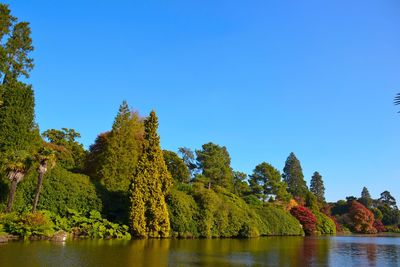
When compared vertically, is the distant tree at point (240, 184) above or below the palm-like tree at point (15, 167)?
above

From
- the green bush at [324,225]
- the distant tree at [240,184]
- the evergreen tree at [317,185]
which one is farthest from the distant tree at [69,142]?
the evergreen tree at [317,185]

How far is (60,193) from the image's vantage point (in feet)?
81.2

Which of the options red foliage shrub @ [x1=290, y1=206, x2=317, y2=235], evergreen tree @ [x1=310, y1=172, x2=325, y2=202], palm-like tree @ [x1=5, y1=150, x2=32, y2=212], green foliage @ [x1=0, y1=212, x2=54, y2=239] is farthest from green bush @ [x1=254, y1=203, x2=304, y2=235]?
evergreen tree @ [x1=310, y1=172, x2=325, y2=202]

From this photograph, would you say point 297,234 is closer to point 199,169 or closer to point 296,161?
point 199,169

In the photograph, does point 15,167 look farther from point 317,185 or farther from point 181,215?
point 317,185

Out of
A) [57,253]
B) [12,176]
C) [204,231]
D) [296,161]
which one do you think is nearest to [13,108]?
[12,176]

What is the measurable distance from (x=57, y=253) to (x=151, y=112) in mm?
17345

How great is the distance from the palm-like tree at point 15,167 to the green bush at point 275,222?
2788cm

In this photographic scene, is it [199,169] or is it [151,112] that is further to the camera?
[199,169]

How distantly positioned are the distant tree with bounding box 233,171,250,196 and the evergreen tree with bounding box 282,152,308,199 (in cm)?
2035

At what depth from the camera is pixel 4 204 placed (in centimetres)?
2195

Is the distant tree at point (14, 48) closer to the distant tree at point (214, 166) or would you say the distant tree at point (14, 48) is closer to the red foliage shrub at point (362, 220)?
the distant tree at point (214, 166)

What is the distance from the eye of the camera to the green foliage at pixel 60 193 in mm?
23031

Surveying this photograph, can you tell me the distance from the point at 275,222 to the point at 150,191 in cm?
2208
